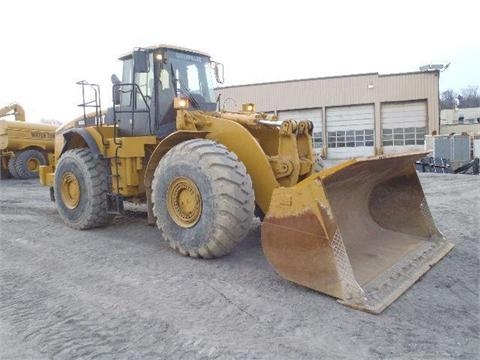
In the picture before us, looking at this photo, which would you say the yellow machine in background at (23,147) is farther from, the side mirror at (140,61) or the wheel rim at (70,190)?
the side mirror at (140,61)

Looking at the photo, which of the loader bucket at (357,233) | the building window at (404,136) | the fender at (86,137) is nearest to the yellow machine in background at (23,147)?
the fender at (86,137)

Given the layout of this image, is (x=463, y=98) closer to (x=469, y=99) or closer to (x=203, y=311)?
(x=469, y=99)

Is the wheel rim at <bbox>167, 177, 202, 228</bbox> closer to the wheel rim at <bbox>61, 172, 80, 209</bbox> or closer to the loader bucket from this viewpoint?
the loader bucket

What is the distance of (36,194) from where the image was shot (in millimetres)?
12023

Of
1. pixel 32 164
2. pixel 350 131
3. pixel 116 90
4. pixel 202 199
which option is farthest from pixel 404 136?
pixel 202 199

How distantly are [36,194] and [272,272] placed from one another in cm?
930

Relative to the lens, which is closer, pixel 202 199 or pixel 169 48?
pixel 202 199

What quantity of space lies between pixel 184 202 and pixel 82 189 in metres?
2.37

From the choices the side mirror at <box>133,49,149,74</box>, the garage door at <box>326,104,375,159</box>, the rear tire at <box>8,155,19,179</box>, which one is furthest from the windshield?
the garage door at <box>326,104,375,159</box>

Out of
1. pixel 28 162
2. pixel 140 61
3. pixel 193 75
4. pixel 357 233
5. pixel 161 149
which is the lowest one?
pixel 357 233

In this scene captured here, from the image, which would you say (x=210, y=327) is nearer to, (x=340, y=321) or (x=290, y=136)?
(x=340, y=321)

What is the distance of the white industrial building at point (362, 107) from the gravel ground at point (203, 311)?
23763mm

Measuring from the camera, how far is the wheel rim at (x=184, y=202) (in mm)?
4984

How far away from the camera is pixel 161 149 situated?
5.70m
